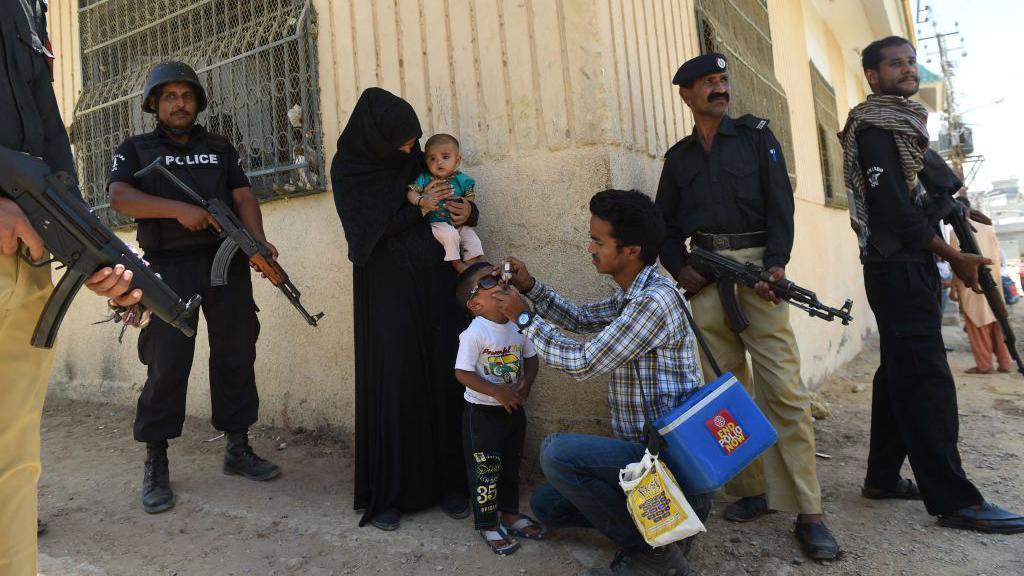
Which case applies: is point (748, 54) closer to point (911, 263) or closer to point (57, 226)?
point (911, 263)

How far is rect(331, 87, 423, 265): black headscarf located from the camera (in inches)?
108

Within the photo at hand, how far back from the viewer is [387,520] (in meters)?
2.73

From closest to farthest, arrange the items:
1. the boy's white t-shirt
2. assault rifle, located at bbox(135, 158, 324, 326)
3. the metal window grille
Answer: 1. the boy's white t-shirt
2. assault rifle, located at bbox(135, 158, 324, 326)
3. the metal window grille

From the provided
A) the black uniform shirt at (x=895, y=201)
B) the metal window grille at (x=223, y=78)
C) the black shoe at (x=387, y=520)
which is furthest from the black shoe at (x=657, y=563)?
the metal window grille at (x=223, y=78)

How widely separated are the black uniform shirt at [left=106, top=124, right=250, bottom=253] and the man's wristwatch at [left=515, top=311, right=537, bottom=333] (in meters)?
1.79

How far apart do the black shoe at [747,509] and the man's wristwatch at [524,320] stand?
129 cm

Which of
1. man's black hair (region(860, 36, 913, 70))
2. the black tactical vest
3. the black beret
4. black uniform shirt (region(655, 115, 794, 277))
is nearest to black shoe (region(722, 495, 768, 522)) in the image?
black uniform shirt (region(655, 115, 794, 277))

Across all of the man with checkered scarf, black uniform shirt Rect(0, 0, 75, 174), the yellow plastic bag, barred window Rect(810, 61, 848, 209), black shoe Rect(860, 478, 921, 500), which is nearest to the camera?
black uniform shirt Rect(0, 0, 75, 174)

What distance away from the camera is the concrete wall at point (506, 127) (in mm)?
2982

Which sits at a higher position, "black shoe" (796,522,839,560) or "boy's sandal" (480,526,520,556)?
"boy's sandal" (480,526,520,556)

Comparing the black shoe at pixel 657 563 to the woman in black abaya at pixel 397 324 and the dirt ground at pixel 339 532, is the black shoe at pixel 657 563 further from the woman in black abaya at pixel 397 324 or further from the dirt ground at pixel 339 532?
the woman in black abaya at pixel 397 324

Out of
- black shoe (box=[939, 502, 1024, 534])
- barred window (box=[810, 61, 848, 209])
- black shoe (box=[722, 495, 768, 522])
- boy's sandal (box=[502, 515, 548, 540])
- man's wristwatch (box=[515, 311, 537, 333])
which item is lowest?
black shoe (box=[939, 502, 1024, 534])

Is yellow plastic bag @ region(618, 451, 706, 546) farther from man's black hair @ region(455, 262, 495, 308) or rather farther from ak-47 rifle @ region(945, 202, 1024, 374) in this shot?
ak-47 rifle @ region(945, 202, 1024, 374)

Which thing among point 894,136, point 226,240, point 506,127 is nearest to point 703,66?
point 894,136
